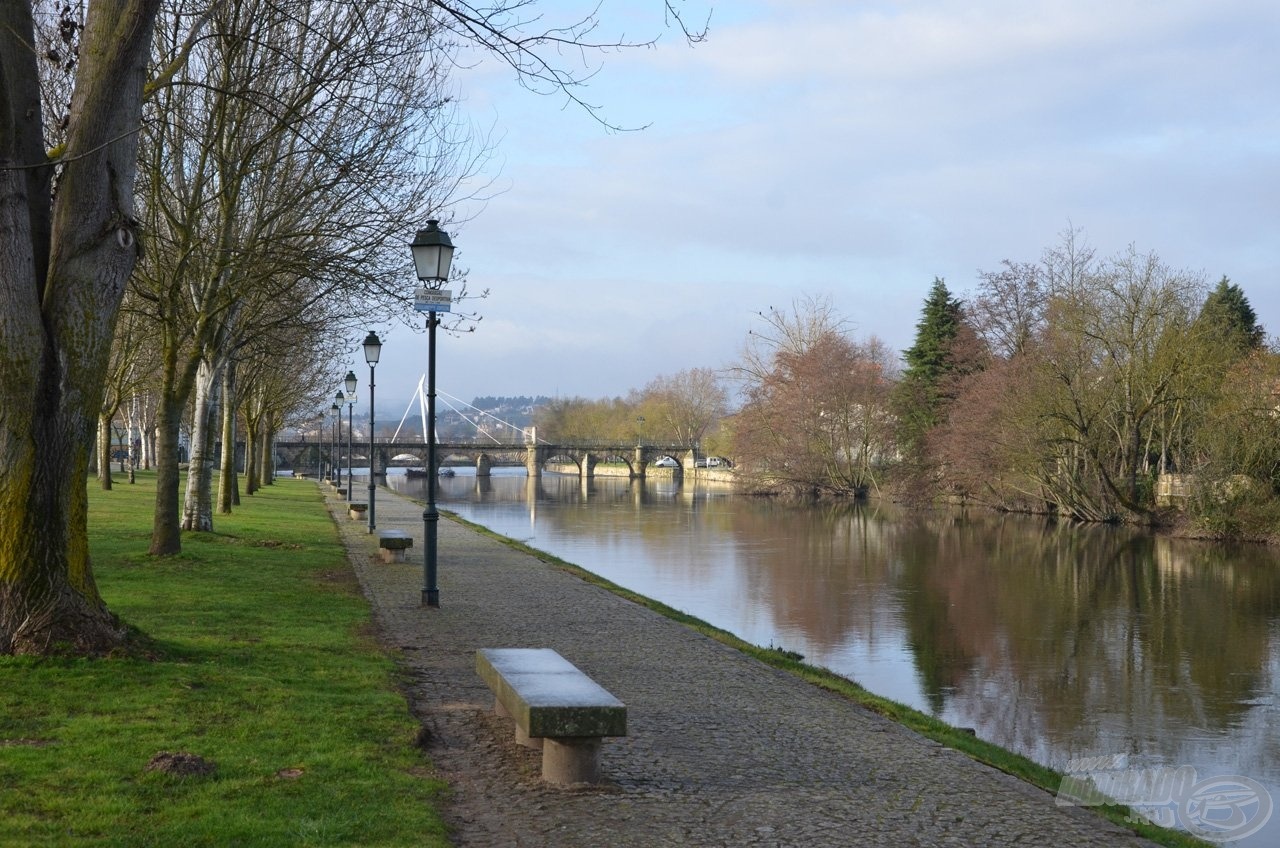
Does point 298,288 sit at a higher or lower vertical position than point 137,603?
higher

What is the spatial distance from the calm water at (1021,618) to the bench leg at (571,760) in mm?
4608

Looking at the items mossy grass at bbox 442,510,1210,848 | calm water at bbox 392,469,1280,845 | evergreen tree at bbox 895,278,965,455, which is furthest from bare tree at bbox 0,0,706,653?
evergreen tree at bbox 895,278,965,455

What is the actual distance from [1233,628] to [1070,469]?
24613mm

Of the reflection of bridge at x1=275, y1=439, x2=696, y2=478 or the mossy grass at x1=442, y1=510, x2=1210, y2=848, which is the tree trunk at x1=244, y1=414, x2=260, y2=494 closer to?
the mossy grass at x1=442, y1=510, x2=1210, y2=848

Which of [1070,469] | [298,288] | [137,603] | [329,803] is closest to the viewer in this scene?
[329,803]

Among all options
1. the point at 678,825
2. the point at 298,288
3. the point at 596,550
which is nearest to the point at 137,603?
the point at 678,825

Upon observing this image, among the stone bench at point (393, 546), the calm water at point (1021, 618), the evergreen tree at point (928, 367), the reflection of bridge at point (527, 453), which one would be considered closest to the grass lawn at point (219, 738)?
the calm water at point (1021, 618)

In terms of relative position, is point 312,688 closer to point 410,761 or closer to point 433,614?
point 410,761

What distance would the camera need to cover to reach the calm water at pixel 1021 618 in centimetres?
1200

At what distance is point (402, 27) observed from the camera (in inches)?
481

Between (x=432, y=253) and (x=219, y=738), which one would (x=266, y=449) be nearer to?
(x=432, y=253)

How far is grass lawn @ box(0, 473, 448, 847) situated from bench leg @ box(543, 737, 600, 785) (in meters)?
0.60

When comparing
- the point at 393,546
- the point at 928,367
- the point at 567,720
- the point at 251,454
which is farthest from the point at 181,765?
the point at 928,367

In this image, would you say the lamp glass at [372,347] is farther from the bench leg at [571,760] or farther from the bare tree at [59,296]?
the bench leg at [571,760]
